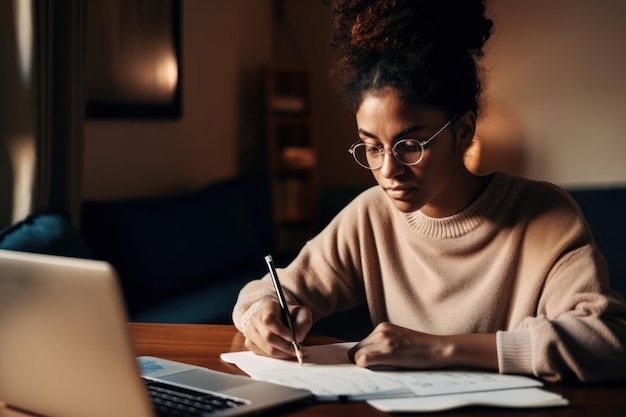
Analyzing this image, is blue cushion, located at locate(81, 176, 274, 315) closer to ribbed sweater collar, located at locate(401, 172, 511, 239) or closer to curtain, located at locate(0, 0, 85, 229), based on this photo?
curtain, located at locate(0, 0, 85, 229)

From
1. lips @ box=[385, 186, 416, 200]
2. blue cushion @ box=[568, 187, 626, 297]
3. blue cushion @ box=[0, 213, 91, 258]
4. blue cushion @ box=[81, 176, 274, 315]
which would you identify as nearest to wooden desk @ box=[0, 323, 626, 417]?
lips @ box=[385, 186, 416, 200]

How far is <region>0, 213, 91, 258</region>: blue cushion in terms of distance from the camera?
92.2 inches

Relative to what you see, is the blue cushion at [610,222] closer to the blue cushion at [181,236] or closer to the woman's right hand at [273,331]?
the blue cushion at [181,236]

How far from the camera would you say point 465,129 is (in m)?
1.53

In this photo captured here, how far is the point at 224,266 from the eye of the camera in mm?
3473

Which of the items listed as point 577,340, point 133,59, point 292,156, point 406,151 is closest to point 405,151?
point 406,151

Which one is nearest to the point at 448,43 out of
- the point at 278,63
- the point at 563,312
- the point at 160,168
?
the point at 563,312

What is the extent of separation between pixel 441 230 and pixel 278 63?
10.8ft

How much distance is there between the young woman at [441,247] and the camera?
4.04 feet

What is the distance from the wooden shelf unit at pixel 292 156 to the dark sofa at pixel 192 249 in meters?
0.75

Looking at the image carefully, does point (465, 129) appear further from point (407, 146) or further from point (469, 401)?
point (469, 401)

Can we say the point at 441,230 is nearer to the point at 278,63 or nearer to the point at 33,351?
the point at 33,351

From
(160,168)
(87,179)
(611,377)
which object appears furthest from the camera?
(160,168)

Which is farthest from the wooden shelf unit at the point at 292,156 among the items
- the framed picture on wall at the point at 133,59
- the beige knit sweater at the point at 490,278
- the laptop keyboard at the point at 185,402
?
the laptop keyboard at the point at 185,402
